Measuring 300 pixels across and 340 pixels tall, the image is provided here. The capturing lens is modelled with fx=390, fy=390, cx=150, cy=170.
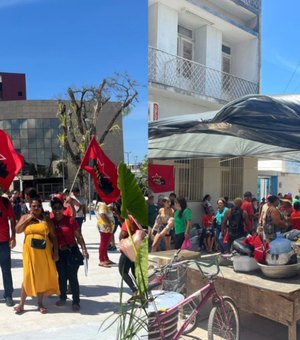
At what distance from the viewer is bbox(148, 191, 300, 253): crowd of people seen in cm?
131

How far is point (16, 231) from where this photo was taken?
2.06 meters

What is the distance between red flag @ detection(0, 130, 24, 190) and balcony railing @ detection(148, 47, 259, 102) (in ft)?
1.78

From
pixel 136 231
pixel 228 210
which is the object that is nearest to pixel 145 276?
pixel 136 231

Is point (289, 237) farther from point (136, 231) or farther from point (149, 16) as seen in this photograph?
point (149, 16)

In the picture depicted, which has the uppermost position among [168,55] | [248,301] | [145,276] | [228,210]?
[168,55]

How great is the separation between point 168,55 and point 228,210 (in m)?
0.58

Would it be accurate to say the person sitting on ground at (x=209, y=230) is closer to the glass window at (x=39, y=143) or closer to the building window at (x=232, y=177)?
the building window at (x=232, y=177)

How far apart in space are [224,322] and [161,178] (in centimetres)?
60

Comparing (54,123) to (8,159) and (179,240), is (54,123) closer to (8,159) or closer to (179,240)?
(8,159)

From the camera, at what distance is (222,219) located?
1.36 meters

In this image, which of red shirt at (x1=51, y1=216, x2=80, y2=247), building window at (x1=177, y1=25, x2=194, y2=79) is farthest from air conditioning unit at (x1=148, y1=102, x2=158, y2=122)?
red shirt at (x1=51, y1=216, x2=80, y2=247)

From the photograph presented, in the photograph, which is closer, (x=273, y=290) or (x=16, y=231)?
(x=273, y=290)

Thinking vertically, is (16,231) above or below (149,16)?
below

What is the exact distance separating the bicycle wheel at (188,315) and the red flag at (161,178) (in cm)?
44
